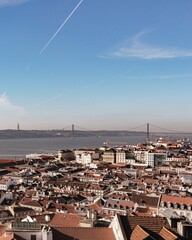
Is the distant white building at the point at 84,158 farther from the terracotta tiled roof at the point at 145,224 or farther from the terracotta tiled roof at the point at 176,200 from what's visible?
the terracotta tiled roof at the point at 145,224

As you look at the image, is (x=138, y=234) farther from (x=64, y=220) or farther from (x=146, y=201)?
(x=146, y=201)

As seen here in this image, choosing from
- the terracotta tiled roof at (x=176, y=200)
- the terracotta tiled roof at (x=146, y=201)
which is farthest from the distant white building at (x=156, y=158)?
the terracotta tiled roof at (x=176, y=200)

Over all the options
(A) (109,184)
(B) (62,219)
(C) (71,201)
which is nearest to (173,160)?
(A) (109,184)

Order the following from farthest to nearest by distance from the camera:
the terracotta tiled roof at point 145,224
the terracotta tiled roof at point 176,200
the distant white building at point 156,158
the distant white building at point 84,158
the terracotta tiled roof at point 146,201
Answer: the distant white building at point 84,158
the distant white building at point 156,158
the terracotta tiled roof at point 146,201
the terracotta tiled roof at point 176,200
the terracotta tiled roof at point 145,224

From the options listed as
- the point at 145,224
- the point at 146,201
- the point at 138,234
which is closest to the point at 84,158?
the point at 146,201

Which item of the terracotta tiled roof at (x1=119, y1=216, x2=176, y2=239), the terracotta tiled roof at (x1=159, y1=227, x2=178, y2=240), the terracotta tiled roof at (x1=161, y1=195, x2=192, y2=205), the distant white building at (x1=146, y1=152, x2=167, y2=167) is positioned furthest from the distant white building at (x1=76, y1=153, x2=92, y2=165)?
the terracotta tiled roof at (x1=159, y1=227, x2=178, y2=240)

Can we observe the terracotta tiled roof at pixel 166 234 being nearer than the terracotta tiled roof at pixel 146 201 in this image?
Yes

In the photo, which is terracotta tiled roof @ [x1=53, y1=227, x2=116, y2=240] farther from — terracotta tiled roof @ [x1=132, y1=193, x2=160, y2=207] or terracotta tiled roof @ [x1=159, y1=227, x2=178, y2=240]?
terracotta tiled roof @ [x1=132, y1=193, x2=160, y2=207]
